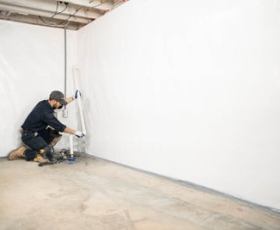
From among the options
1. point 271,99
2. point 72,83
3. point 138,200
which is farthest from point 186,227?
point 72,83

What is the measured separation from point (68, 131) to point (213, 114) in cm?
245

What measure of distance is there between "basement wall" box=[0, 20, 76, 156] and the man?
33 centimetres

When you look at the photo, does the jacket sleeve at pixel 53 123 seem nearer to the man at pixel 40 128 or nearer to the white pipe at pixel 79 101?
the man at pixel 40 128

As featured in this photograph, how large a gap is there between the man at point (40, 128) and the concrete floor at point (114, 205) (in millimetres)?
758

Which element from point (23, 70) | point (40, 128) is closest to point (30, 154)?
point (40, 128)

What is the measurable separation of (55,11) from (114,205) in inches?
126

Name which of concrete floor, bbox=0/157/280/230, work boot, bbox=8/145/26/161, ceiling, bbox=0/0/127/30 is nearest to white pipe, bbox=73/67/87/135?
ceiling, bbox=0/0/127/30

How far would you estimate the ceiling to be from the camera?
4.27m

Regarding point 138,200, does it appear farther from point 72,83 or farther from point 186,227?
point 72,83

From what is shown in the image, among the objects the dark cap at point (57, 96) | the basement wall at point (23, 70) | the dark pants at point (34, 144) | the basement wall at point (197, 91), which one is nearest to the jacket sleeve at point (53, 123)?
the dark cap at point (57, 96)

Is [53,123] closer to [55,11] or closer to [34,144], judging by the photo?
[34,144]

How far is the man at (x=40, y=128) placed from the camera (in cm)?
461

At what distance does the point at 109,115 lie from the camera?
4625 mm

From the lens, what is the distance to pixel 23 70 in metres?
5.06
